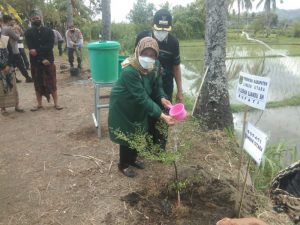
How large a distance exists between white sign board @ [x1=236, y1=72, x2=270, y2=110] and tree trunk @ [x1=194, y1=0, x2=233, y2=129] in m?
2.54

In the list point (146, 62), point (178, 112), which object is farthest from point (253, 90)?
point (146, 62)

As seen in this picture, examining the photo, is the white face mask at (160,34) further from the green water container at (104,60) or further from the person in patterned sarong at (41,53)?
the person in patterned sarong at (41,53)

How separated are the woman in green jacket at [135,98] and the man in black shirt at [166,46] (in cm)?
49

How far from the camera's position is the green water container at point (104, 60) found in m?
4.61

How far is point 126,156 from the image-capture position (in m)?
3.88

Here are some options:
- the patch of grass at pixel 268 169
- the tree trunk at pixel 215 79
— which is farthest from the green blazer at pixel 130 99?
the tree trunk at pixel 215 79

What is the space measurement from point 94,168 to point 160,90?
125cm

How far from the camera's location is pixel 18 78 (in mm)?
9898

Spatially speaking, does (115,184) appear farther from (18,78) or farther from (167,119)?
(18,78)

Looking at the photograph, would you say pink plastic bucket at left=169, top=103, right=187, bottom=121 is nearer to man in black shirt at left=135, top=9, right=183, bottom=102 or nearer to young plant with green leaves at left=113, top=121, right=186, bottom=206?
young plant with green leaves at left=113, top=121, right=186, bottom=206

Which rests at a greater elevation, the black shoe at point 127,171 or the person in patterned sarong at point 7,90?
the person in patterned sarong at point 7,90

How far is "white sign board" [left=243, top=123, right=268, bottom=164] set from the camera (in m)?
2.49

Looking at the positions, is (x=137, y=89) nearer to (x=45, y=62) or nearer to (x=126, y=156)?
(x=126, y=156)

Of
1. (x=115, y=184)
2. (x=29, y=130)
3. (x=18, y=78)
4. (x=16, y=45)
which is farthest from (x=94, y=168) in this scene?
(x=18, y=78)
